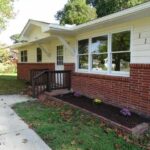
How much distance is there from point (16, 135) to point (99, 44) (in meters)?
4.73

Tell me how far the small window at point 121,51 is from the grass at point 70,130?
211 centimetres

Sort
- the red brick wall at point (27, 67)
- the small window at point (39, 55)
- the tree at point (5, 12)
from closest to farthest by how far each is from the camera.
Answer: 1. the red brick wall at point (27, 67)
2. the tree at point (5, 12)
3. the small window at point (39, 55)

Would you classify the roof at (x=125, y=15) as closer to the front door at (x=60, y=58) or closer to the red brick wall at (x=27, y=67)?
the front door at (x=60, y=58)

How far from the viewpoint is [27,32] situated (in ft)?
40.8

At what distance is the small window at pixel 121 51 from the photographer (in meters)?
6.60

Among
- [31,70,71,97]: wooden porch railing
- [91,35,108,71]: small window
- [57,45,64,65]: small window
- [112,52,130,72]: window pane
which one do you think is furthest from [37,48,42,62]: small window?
[112,52,130,72]: window pane

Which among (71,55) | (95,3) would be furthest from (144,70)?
(95,3)

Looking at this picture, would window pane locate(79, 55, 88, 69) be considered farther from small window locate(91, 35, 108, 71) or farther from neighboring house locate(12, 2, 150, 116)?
small window locate(91, 35, 108, 71)

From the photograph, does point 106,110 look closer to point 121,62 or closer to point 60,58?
point 121,62

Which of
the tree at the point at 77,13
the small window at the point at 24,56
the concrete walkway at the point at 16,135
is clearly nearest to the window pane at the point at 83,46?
the concrete walkway at the point at 16,135

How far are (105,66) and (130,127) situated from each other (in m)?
3.25

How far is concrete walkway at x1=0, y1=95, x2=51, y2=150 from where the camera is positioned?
4109 millimetres

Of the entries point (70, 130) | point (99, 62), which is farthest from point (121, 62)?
point (70, 130)

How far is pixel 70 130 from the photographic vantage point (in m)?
4.92
